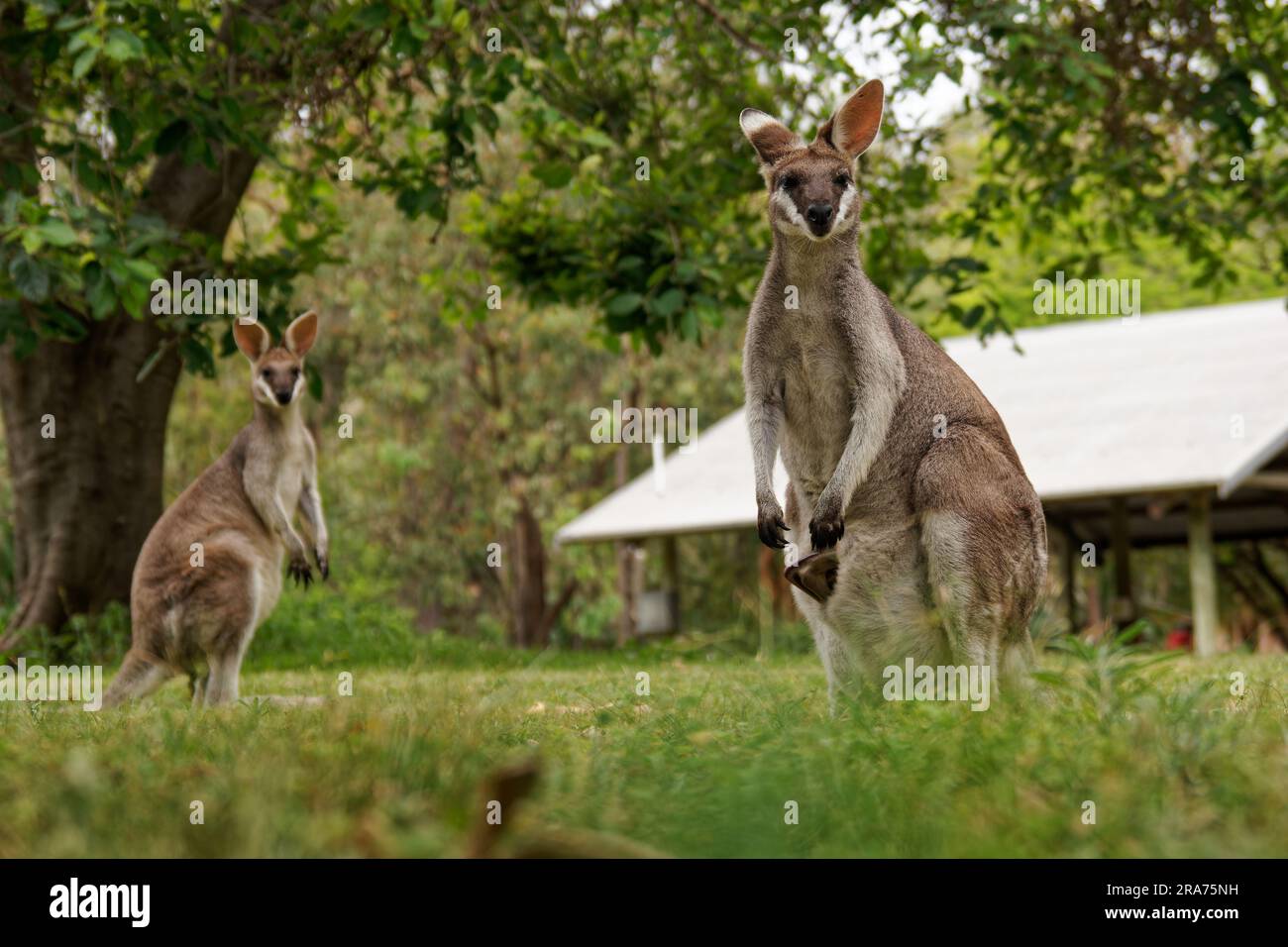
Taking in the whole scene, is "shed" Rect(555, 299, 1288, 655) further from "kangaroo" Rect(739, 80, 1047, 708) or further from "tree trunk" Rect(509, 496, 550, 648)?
"kangaroo" Rect(739, 80, 1047, 708)

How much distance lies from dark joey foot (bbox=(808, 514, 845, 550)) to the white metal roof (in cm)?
872

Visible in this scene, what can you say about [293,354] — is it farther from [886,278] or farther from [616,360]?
[616,360]

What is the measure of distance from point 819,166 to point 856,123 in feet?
1.03

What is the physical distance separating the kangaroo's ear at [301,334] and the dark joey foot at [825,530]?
12.3ft

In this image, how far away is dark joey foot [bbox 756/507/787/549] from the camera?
17.4ft

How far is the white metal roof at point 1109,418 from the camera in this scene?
50.8ft

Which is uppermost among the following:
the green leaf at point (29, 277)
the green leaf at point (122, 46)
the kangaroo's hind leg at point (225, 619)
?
the green leaf at point (122, 46)

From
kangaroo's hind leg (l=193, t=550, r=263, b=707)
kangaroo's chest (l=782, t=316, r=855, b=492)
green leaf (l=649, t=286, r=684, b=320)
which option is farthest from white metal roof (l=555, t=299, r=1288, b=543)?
kangaroo's chest (l=782, t=316, r=855, b=492)

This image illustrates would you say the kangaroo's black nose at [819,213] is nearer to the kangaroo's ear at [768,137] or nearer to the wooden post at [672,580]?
the kangaroo's ear at [768,137]

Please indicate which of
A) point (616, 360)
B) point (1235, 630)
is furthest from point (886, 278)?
point (616, 360)

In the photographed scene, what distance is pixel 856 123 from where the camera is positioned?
5.45m

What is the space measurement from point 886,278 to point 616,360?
15.7 metres

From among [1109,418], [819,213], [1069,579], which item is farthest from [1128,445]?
[819,213]

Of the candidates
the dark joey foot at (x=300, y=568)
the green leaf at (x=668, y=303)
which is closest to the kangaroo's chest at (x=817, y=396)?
the green leaf at (x=668, y=303)
